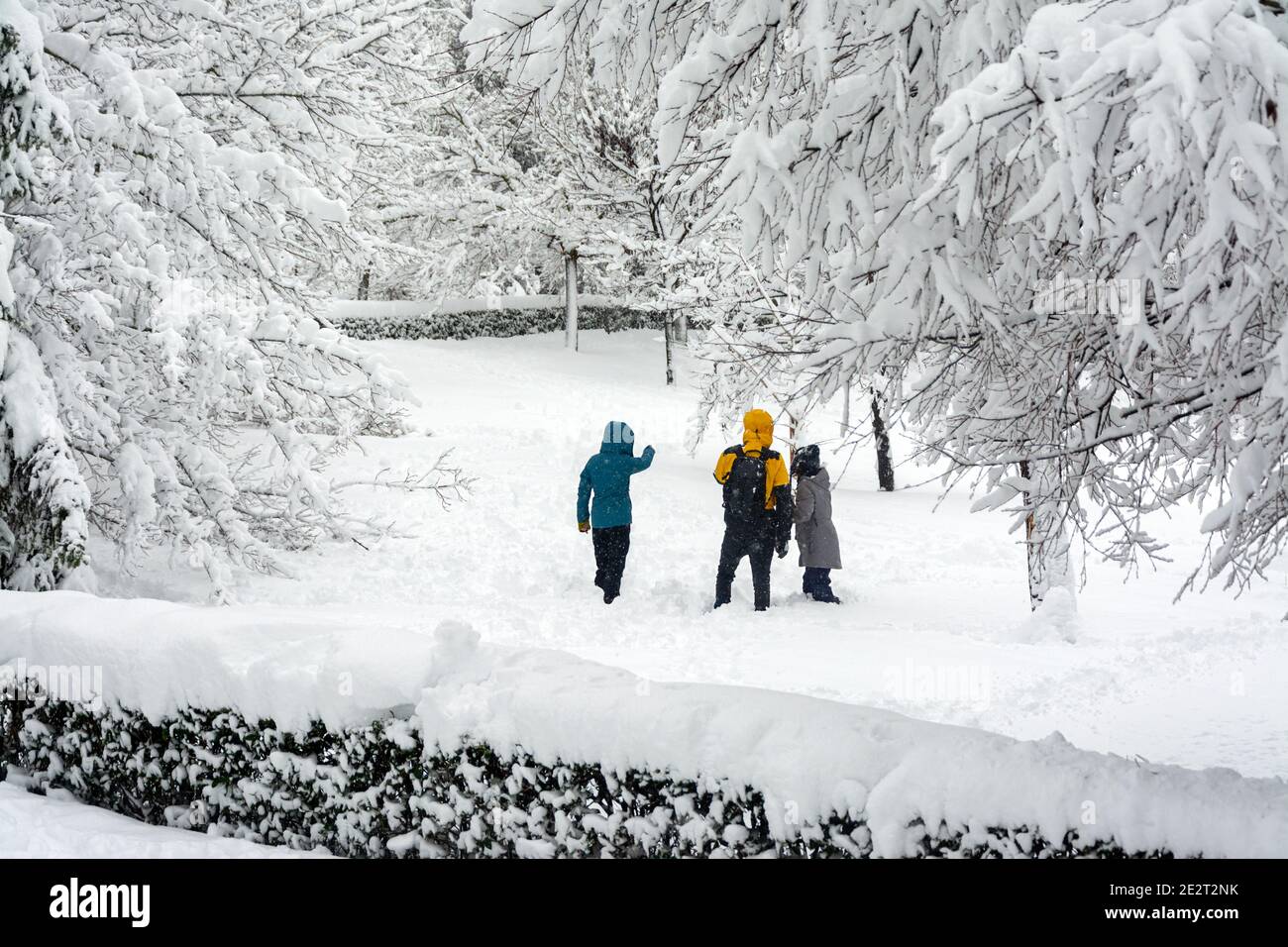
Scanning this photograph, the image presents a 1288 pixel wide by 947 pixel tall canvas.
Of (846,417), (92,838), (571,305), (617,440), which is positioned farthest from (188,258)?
(571,305)

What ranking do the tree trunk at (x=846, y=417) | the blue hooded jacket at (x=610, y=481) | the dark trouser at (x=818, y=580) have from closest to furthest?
the tree trunk at (x=846, y=417) → the blue hooded jacket at (x=610, y=481) → the dark trouser at (x=818, y=580)

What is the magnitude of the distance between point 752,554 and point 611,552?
55.7 inches

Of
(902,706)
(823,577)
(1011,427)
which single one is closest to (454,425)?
(823,577)

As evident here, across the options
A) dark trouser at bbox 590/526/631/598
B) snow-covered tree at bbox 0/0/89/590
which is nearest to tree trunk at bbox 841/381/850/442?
dark trouser at bbox 590/526/631/598

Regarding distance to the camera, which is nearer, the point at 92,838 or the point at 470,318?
the point at 92,838

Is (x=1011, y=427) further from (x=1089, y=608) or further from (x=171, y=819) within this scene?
(x=1089, y=608)

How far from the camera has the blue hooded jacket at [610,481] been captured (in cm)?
988

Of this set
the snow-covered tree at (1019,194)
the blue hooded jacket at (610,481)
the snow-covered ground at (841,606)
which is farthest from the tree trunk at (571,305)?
the snow-covered tree at (1019,194)

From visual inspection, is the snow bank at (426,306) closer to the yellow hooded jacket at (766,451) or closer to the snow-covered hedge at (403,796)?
the yellow hooded jacket at (766,451)

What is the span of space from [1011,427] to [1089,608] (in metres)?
6.95

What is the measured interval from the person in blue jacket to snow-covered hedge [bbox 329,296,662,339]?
18.4 m

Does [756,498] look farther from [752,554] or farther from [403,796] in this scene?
[403,796]

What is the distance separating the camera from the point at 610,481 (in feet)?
32.4

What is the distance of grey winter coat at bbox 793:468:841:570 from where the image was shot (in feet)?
33.2
